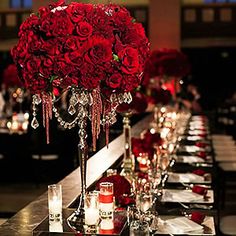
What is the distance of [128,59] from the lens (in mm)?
2566

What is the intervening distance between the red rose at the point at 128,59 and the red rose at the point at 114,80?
0.11ft

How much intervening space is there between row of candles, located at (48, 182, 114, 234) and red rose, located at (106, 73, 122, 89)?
46 cm

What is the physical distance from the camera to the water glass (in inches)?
107

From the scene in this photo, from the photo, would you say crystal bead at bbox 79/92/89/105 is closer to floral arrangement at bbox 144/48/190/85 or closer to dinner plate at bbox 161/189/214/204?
dinner plate at bbox 161/189/214/204

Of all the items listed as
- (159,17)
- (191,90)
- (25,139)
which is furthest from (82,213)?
(159,17)

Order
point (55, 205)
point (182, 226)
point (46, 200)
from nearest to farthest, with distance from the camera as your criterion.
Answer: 1. point (55, 205)
2. point (182, 226)
3. point (46, 200)

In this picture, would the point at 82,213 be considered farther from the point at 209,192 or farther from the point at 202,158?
the point at 202,158

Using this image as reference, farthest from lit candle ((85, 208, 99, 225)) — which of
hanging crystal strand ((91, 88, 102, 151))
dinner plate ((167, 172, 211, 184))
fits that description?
dinner plate ((167, 172, 211, 184))

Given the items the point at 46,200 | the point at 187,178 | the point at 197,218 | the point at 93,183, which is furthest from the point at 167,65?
the point at 197,218

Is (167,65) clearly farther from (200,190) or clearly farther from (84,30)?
(84,30)

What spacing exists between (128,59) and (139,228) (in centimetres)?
72

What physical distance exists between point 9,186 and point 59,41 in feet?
24.0

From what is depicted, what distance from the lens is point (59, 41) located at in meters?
2.48

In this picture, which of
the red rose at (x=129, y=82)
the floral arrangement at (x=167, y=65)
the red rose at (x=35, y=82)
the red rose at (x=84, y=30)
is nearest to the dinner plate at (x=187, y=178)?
the red rose at (x=129, y=82)
